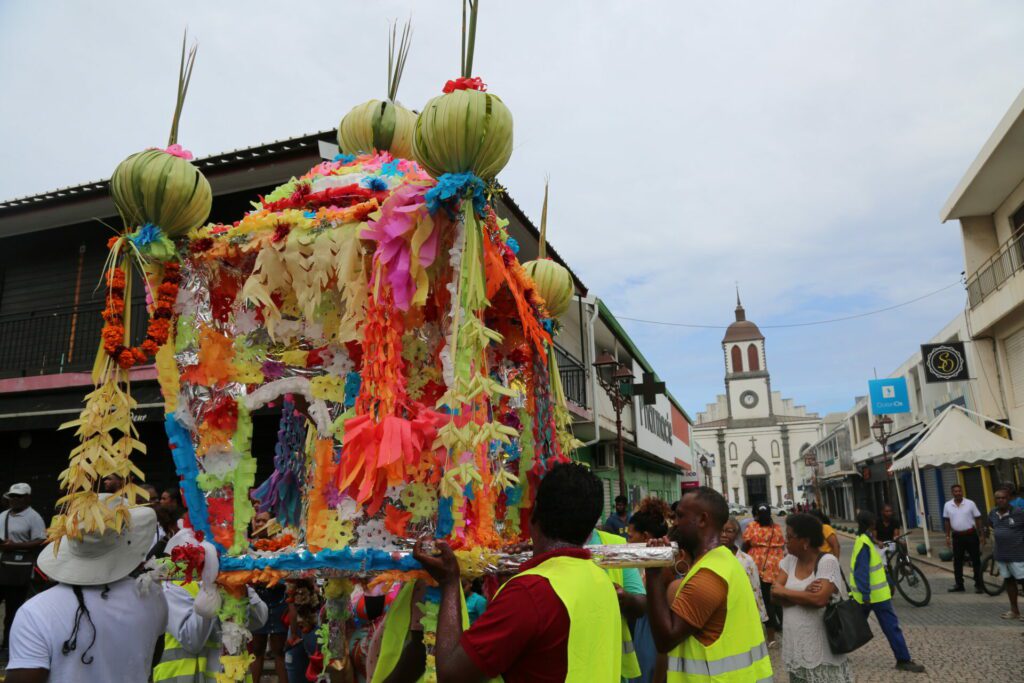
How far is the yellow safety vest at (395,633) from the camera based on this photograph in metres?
2.65

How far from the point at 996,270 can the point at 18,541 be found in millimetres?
19987

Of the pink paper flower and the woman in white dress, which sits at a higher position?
the pink paper flower

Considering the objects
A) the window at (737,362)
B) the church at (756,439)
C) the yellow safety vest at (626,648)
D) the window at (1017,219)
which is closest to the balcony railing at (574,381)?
the yellow safety vest at (626,648)

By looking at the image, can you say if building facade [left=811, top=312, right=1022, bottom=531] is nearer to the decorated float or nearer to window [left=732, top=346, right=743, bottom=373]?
the decorated float

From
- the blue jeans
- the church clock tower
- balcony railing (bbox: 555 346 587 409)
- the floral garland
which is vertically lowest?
the blue jeans

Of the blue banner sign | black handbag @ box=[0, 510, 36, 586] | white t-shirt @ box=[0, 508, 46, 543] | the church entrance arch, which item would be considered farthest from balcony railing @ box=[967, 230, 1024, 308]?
the church entrance arch

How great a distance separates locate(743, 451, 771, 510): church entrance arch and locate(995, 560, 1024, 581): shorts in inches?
2551

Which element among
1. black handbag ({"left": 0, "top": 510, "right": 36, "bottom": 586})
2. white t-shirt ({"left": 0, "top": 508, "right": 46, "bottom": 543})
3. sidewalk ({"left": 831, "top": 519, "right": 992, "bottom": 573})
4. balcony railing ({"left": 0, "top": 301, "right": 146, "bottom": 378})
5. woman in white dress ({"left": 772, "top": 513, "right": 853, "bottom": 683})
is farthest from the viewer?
sidewalk ({"left": 831, "top": 519, "right": 992, "bottom": 573})

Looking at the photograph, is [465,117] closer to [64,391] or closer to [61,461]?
[64,391]

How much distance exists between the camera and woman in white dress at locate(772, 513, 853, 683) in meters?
3.94

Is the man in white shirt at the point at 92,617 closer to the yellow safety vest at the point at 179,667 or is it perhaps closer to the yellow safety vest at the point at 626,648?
the yellow safety vest at the point at 179,667

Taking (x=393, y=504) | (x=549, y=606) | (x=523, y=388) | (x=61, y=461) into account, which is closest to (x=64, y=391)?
(x=61, y=461)

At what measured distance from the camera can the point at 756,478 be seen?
72.1m

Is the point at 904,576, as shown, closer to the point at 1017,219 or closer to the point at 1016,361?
the point at 1016,361
